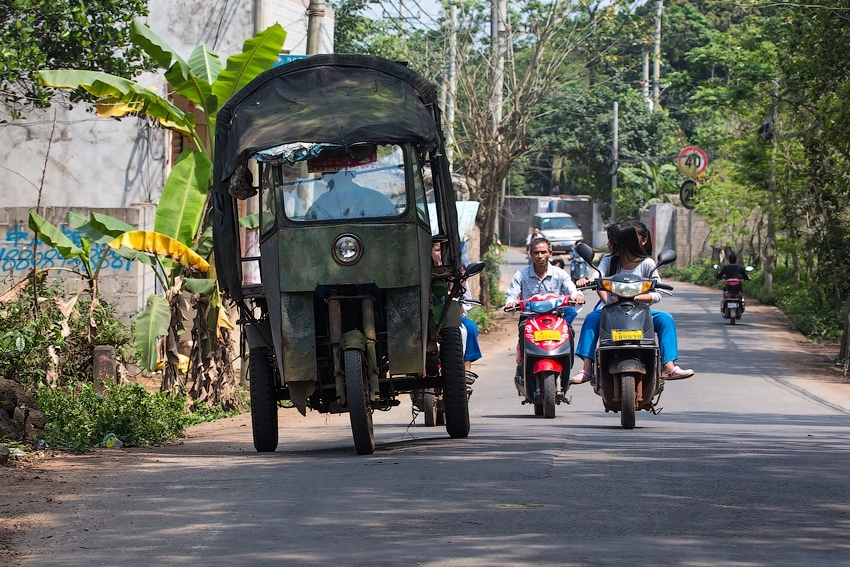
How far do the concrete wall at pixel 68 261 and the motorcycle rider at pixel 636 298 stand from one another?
26.7ft

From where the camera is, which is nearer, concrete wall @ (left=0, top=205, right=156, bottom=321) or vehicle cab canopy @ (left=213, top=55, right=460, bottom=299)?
vehicle cab canopy @ (left=213, top=55, right=460, bottom=299)

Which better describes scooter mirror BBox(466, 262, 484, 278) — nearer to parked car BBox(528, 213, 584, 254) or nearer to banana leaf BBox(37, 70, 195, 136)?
banana leaf BBox(37, 70, 195, 136)

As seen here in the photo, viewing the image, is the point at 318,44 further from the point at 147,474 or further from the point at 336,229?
the point at 147,474

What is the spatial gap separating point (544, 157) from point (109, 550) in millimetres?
65100

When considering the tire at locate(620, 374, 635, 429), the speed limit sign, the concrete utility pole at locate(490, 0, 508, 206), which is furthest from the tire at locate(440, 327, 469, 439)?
the speed limit sign

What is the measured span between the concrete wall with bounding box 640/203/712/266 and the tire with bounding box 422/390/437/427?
37.3 m

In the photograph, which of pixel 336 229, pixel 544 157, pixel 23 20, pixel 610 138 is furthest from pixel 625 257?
pixel 544 157

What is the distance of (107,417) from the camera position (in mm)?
10422

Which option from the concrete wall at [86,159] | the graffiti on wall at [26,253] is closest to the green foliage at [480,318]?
the concrete wall at [86,159]

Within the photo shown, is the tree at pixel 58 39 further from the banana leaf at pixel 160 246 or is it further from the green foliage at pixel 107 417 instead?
the green foliage at pixel 107 417

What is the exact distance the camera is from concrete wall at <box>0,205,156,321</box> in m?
16.5

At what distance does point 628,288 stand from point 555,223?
149ft

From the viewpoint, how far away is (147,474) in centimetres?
770

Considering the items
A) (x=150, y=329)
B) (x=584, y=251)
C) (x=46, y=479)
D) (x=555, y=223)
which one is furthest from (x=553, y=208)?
(x=46, y=479)
